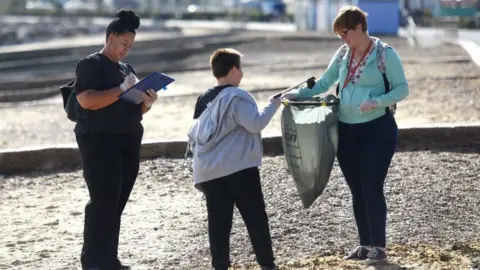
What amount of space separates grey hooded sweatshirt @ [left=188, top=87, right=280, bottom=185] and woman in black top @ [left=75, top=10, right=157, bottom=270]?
44 cm

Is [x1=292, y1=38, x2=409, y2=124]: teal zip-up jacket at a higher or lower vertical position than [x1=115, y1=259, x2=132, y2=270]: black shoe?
higher

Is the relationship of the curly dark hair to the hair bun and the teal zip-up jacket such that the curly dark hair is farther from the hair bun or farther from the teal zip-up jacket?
the teal zip-up jacket

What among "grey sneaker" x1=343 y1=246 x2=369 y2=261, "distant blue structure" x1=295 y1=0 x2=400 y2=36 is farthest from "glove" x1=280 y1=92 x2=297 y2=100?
"distant blue structure" x1=295 y1=0 x2=400 y2=36

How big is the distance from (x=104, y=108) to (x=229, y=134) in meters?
0.79

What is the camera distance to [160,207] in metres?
8.85

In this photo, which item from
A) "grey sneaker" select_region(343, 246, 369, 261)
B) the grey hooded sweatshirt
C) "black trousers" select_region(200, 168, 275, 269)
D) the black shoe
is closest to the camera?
the grey hooded sweatshirt

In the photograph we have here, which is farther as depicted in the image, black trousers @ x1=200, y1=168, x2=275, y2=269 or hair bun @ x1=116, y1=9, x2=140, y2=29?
hair bun @ x1=116, y1=9, x2=140, y2=29

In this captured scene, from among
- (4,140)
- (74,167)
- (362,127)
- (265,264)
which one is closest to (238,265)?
(265,264)

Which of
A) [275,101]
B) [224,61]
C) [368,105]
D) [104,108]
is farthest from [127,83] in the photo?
[368,105]

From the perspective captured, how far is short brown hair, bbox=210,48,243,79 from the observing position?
20.6 ft

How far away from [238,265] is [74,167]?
4393 mm

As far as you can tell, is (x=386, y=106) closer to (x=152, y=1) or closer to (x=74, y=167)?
(x=74, y=167)

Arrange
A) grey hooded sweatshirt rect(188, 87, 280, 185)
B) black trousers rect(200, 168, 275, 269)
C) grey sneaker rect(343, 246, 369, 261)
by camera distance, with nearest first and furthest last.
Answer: grey hooded sweatshirt rect(188, 87, 280, 185), black trousers rect(200, 168, 275, 269), grey sneaker rect(343, 246, 369, 261)

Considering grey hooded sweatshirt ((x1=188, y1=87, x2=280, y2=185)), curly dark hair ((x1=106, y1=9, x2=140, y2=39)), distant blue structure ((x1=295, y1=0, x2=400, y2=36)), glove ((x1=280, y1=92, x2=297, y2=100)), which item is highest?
curly dark hair ((x1=106, y1=9, x2=140, y2=39))
